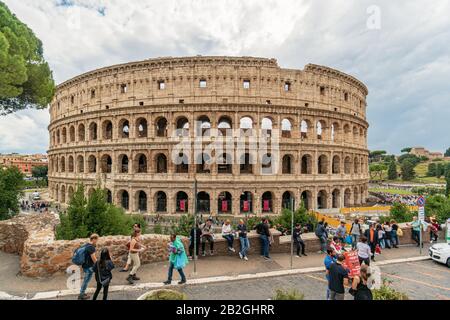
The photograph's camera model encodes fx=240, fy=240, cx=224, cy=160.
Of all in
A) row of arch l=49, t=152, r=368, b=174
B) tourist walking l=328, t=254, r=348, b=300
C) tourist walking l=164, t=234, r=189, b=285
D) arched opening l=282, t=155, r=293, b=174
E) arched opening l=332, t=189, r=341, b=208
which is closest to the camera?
tourist walking l=328, t=254, r=348, b=300

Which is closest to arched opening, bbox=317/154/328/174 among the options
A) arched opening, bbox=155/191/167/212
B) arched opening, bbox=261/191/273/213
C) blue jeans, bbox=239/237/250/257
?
arched opening, bbox=261/191/273/213

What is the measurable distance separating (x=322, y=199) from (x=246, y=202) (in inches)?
408

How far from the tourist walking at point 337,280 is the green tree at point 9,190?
17.4 metres

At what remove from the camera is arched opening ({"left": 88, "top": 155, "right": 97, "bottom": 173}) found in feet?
98.1

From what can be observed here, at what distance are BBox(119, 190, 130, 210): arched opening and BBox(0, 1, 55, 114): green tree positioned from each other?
15.5 meters

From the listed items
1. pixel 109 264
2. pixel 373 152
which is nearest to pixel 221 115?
pixel 109 264

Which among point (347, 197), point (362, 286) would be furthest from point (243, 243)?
point (347, 197)

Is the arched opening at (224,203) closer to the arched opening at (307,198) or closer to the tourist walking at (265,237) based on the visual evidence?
the arched opening at (307,198)

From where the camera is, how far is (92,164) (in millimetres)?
30344

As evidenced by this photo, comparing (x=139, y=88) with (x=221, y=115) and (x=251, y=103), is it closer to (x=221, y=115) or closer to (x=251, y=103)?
(x=221, y=115)

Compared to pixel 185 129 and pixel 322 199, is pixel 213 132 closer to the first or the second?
pixel 185 129

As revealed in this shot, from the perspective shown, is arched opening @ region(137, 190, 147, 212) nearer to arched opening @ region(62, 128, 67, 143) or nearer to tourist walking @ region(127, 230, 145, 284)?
arched opening @ region(62, 128, 67, 143)

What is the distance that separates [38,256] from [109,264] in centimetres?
331
